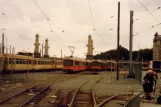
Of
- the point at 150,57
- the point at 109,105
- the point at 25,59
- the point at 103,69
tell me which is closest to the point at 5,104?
the point at 109,105

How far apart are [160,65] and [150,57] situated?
187 feet

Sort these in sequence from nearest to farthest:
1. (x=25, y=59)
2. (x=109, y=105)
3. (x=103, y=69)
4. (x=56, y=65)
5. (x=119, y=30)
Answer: (x=109, y=105) → (x=119, y=30) → (x=25, y=59) → (x=56, y=65) → (x=103, y=69)

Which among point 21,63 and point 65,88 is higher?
point 21,63

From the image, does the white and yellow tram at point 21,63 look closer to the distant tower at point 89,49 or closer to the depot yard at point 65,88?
the depot yard at point 65,88

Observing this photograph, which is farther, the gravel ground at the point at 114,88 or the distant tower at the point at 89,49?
the distant tower at the point at 89,49

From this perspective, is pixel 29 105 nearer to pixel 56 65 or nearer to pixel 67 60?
pixel 67 60

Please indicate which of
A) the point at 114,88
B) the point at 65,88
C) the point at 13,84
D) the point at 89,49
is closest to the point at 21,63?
the point at 13,84

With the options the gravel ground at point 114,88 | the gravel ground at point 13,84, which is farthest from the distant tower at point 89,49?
the gravel ground at point 114,88

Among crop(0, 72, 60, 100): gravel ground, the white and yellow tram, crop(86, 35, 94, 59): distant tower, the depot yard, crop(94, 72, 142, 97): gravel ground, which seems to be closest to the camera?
the depot yard

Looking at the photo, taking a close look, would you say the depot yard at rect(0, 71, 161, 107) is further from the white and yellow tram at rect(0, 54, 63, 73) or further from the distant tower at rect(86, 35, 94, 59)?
the distant tower at rect(86, 35, 94, 59)

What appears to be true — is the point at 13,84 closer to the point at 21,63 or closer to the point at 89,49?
the point at 21,63

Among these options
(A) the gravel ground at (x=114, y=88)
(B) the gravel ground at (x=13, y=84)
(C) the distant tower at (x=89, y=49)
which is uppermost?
(C) the distant tower at (x=89, y=49)

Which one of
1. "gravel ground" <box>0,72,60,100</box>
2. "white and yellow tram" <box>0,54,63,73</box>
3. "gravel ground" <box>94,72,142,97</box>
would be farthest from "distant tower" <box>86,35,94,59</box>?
"gravel ground" <box>94,72,142,97</box>

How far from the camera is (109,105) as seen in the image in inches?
687
